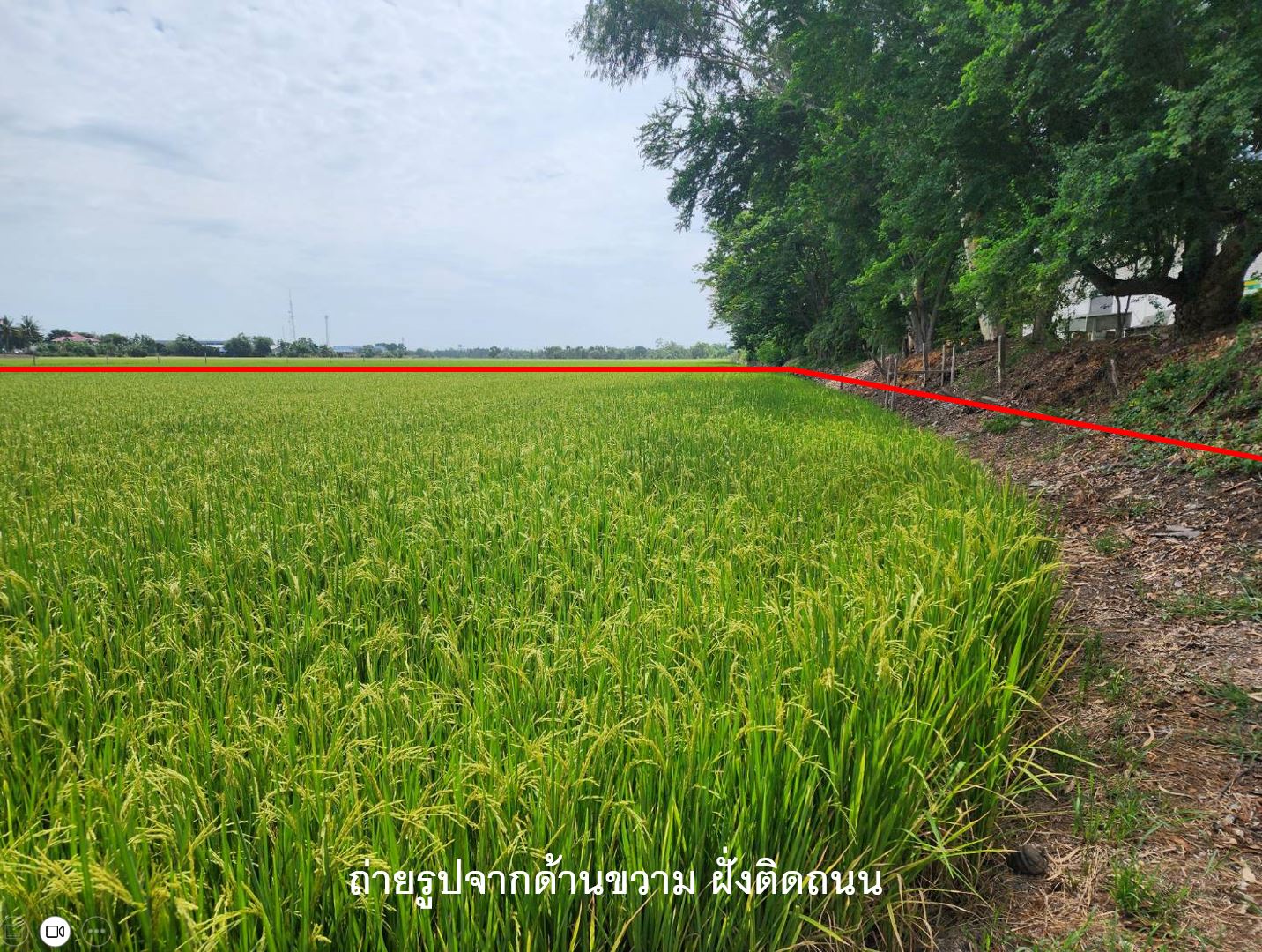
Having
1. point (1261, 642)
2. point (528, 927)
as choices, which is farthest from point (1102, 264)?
point (528, 927)

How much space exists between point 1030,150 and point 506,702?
11102 mm

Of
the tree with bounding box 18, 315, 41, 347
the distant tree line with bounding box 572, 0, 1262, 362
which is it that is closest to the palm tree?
the tree with bounding box 18, 315, 41, 347

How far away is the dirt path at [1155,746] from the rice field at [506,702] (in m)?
0.24

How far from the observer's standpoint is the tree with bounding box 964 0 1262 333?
6.09m

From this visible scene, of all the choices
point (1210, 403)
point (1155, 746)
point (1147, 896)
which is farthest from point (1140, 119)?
point (1147, 896)

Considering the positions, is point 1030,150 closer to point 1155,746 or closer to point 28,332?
point 1155,746

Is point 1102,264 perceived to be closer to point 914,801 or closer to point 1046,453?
point 1046,453

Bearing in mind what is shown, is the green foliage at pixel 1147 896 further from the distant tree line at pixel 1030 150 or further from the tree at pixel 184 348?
the tree at pixel 184 348

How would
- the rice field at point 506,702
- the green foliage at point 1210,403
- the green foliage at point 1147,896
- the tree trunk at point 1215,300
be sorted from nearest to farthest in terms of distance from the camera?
the rice field at point 506,702
the green foliage at point 1147,896
the green foliage at point 1210,403
the tree trunk at point 1215,300

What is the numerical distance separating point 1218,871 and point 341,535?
493 cm

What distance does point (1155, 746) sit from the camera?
2668 mm

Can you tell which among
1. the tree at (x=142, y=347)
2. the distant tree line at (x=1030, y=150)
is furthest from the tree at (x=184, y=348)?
the distant tree line at (x=1030, y=150)

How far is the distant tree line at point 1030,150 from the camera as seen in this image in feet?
21.8

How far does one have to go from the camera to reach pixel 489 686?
90.4 inches
